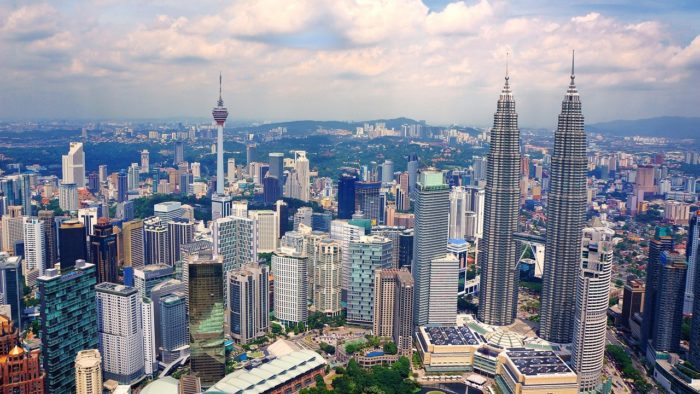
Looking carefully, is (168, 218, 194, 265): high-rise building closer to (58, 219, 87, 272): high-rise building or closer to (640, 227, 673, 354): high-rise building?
(58, 219, 87, 272): high-rise building

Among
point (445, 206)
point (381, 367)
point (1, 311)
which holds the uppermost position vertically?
point (445, 206)

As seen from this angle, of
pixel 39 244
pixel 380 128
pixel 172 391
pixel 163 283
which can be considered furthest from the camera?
pixel 380 128

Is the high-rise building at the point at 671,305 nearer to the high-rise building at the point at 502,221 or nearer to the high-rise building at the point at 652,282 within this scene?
the high-rise building at the point at 652,282

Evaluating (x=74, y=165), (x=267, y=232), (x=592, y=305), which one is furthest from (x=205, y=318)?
(x=74, y=165)

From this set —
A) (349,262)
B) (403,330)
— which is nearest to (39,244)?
(349,262)

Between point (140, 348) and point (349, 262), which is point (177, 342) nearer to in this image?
point (140, 348)

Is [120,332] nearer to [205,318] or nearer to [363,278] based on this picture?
[205,318]

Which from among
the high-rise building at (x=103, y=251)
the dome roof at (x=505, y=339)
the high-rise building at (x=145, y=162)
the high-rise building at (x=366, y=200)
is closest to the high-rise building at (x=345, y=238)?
the dome roof at (x=505, y=339)
